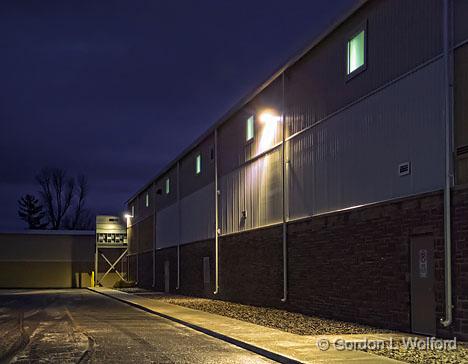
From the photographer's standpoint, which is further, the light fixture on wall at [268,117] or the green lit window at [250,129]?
the green lit window at [250,129]

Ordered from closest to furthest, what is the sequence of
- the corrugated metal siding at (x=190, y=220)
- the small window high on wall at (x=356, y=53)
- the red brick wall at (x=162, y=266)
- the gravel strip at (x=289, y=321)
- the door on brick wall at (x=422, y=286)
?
the door on brick wall at (x=422, y=286) → the gravel strip at (x=289, y=321) → the small window high on wall at (x=356, y=53) → the corrugated metal siding at (x=190, y=220) → the red brick wall at (x=162, y=266)

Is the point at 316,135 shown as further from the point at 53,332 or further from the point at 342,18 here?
the point at 53,332

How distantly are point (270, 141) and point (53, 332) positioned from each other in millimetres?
10780

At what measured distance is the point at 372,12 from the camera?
17703 mm

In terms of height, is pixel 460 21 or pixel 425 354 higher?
pixel 460 21

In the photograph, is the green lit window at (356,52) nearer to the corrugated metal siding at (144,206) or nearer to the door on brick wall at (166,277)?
the door on brick wall at (166,277)

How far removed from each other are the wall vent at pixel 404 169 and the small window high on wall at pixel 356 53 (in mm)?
3271

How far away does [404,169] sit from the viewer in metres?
16.0

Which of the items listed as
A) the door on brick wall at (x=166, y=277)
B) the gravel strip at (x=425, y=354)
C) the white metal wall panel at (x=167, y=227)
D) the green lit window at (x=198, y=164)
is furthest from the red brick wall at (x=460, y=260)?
the door on brick wall at (x=166, y=277)

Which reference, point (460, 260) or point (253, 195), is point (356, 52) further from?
point (253, 195)

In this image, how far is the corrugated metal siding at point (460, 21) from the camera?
13.9 metres

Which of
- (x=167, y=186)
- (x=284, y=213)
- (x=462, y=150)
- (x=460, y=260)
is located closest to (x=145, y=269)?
(x=167, y=186)

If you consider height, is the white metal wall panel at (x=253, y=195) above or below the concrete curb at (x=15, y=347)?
above

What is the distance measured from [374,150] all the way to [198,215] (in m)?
19.6
